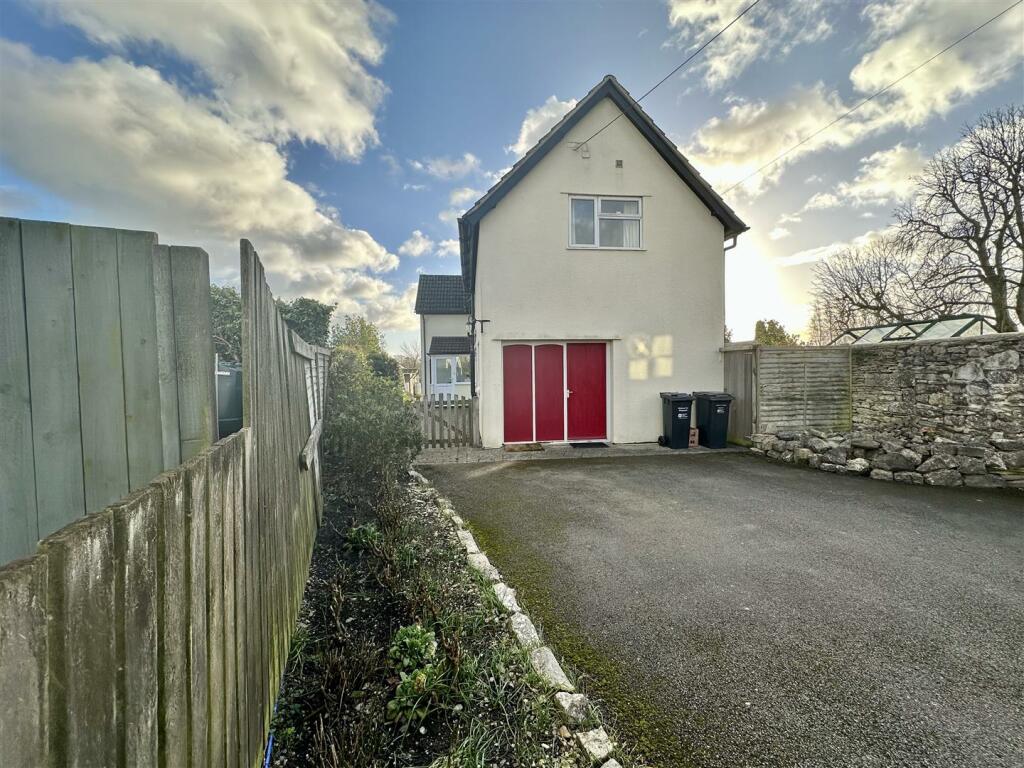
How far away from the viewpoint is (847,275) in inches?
783

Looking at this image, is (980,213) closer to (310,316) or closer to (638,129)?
(638,129)

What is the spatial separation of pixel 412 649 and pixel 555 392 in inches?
280

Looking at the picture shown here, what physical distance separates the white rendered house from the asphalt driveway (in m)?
3.67

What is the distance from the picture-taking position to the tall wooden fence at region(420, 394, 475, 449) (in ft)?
28.1

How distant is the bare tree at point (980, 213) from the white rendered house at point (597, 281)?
35.6ft

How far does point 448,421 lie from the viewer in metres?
8.71

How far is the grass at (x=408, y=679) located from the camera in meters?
1.75

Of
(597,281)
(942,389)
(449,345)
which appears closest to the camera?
(942,389)

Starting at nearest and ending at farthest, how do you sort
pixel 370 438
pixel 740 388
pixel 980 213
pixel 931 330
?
pixel 370 438, pixel 740 388, pixel 931 330, pixel 980 213

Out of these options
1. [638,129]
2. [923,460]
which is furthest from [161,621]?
[638,129]

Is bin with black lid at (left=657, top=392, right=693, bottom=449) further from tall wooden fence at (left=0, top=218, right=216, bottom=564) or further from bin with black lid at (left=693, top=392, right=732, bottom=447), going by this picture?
tall wooden fence at (left=0, top=218, right=216, bottom=564)

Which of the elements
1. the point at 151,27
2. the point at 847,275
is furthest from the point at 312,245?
the point at 847,275

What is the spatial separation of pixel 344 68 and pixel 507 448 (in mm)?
6978

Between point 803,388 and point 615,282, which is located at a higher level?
point 615,282
